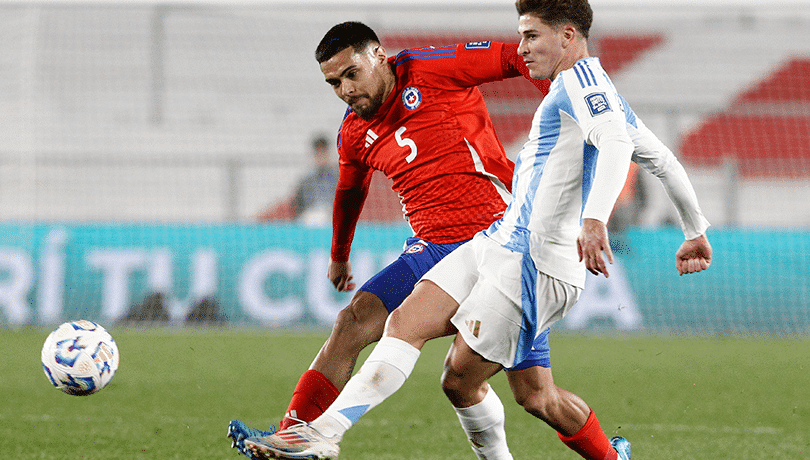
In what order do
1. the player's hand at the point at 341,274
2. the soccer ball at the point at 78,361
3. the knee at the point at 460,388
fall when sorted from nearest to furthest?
the knee at the point at 460,388
the soccer ball at the point at 78,361
the player's hand at the point at 341,274

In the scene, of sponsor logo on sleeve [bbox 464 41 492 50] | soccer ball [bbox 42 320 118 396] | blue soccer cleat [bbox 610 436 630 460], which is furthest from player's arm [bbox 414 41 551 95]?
soccer ball [bbox 42 320 118 396]

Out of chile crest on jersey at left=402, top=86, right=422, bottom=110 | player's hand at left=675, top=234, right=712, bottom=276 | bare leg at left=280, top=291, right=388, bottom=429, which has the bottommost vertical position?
bare leg at left=280, top=291, right=388, bottom=429

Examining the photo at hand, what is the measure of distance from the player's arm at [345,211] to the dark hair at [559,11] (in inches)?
48.7

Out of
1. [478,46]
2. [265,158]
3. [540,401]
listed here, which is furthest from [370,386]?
[265,158]

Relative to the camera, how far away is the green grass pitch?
470 centimetres

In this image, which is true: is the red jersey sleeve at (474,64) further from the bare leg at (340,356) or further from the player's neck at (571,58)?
the bare leg at (340,356)

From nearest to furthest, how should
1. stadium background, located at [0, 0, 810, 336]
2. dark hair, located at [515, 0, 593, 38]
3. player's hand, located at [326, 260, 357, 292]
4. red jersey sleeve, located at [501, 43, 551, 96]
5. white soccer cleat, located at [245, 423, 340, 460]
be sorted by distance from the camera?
white soccer cleat, located at [245, 423, 340, 460] < dark hair, located at [515, 0, 593, 38] < red jersey sleeve, located at [501, 43, 551, 96] < player's hand, located at [326, 260, 357, 292] < stadium background, located at [0, 0, 810, 336]

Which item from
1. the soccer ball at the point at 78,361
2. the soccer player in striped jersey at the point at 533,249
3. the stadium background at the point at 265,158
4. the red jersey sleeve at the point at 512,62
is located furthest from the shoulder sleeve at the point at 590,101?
the stadium background at the point at 265,158

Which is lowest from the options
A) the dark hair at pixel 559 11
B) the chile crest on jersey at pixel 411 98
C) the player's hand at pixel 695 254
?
the player's hand at pixel 695 254

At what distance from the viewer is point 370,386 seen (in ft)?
10.1

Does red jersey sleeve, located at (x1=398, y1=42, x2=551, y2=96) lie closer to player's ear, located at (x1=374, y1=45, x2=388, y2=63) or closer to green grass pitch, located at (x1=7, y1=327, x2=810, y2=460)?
player's ear, located at (x1=374, y1=45, x2=388, y2=63)

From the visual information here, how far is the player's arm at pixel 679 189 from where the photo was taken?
3.21 metres

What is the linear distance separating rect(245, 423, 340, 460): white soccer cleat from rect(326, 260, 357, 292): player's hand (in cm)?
167

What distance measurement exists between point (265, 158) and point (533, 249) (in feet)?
35.7
